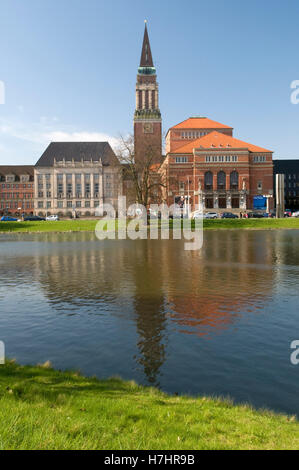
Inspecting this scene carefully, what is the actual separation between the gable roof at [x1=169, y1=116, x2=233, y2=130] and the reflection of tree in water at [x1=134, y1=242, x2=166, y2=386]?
9022 cm

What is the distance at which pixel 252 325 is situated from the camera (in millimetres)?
10203

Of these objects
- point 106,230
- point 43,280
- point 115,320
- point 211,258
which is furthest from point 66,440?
point 106,230

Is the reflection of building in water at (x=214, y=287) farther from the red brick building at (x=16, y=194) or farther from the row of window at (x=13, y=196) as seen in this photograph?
the row of window at (x=13, y=196)

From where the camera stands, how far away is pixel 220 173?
91438mm

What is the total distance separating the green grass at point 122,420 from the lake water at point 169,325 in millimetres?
955

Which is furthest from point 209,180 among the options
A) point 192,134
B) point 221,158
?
point 192,134

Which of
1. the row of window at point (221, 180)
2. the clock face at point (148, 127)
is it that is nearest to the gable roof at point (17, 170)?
the clock face at point (148, 127)

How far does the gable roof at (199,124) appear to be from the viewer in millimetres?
103125

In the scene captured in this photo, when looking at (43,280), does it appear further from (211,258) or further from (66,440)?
(66,440)

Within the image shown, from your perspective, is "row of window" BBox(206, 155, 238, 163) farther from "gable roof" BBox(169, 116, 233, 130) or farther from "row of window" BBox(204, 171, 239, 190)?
"gable roof" BBox(169, 116, 233, 130)

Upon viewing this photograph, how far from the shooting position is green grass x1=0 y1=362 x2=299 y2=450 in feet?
13.7

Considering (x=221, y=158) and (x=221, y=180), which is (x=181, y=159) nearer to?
(x=221, y=158)

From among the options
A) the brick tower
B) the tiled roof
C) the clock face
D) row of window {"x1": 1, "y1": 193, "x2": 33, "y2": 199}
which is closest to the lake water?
the tiled roof

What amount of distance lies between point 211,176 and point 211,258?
228 feet
